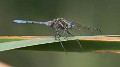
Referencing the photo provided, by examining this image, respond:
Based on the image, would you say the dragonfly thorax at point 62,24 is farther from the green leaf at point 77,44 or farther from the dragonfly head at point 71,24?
the green leaf at point 77,44

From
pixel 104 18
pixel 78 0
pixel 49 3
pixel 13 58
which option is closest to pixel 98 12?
pixel 104 18

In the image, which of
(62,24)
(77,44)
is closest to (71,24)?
(62,24)

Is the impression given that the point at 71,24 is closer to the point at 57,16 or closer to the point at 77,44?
the point at 77,44

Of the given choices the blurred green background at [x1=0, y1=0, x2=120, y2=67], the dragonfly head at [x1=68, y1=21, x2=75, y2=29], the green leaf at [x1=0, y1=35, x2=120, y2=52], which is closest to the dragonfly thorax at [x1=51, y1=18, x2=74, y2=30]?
the dragonfly head at [x1=68, y1=21, x2=75, y2=29]

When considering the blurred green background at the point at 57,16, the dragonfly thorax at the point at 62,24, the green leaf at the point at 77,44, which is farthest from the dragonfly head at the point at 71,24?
the blurred green background at the point at 57,16

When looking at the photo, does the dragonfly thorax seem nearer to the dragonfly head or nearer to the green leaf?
the dragonfly head

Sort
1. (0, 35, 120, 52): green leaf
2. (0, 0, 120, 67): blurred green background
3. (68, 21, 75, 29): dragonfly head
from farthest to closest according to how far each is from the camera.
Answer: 1. (0, 0, 120, 67): blurred green background
2. (68, 21, 75, 29): dragonfly head
3. (0, 35, 120, 52): green leaf

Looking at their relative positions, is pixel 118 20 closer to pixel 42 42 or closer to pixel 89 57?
pixel 89 57

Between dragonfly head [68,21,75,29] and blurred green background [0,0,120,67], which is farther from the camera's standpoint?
blurred green background [0,0,120,67]
